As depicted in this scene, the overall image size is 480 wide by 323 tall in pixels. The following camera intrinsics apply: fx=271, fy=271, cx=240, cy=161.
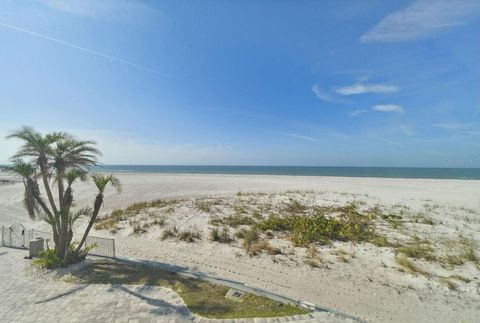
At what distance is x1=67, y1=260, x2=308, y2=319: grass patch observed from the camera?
659 cm

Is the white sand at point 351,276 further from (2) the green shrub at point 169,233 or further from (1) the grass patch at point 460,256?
(2) the green shrub at point 169,233

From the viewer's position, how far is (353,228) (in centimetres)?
1434

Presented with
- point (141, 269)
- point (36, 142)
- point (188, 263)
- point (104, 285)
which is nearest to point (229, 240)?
point (188, 263)

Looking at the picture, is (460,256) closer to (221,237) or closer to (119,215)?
(221,237)

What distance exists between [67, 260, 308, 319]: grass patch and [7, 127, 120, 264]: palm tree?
1.65 meters

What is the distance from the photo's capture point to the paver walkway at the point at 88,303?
6.24 m

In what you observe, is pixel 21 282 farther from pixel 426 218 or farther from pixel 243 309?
pixel 426 218

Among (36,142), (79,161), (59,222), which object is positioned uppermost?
(36,142)

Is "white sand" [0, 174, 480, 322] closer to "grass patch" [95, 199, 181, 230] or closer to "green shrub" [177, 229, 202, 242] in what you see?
"green shrub" [177, 229, 202, 242]

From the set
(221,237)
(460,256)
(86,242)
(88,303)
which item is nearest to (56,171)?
(86,242)

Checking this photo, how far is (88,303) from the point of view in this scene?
691 cm

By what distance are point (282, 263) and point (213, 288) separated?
3157 mm

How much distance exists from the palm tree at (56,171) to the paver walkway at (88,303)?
1.80m

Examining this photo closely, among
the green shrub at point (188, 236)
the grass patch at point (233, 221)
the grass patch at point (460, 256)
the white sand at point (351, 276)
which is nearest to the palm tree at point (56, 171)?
the white sand at point (351, 276)
